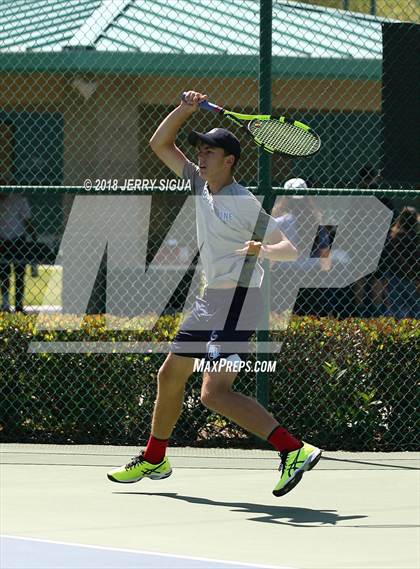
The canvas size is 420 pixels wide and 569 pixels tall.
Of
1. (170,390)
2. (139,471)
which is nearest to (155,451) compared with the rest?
(139,471)

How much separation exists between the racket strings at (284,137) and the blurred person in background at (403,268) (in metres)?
3.89

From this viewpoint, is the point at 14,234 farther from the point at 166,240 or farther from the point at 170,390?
the point at 170,390

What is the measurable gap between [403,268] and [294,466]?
4.90 meters

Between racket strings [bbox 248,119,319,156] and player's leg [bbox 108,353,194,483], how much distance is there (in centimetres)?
132

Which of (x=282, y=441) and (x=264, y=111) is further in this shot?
(x=264, y=111)

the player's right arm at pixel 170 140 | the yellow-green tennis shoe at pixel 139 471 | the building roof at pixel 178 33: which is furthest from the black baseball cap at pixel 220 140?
the building roof at pixel 178 33

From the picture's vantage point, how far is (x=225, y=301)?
7418 mm

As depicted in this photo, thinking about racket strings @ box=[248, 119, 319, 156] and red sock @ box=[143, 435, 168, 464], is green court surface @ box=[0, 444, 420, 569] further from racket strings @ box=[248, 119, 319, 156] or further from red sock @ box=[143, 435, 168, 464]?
racket strings @ box=[248, 119, 319, 156]

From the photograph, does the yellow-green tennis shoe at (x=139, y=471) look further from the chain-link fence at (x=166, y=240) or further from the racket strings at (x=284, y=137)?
the racket strings at (x=284, y=137)

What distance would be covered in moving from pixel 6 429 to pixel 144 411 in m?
0.98

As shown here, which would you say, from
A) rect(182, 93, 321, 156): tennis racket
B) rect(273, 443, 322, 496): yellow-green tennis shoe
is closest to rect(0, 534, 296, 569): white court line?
rect(273, 443, 322, 496): yellow-green tennis shoe

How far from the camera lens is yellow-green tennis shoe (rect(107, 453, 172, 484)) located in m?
7.72

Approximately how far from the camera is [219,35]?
15641 millimetres

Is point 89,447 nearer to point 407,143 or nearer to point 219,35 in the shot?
point 407,143
